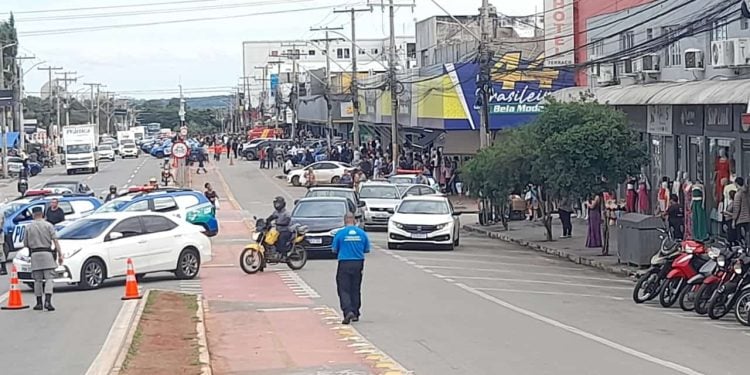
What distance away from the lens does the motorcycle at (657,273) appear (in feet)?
70.8

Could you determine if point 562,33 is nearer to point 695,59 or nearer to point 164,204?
point 695,59

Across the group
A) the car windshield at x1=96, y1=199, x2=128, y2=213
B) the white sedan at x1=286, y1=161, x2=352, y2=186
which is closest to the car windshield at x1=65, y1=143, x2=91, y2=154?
the white sedan at x1=286, y1=161, x2=352, y2=186

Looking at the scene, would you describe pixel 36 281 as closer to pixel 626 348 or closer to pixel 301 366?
pixel 301 366

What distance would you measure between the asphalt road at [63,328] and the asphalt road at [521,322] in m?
3.66

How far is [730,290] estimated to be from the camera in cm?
1975

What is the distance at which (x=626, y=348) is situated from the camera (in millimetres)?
15773

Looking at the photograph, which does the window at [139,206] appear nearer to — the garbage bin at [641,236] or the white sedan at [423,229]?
the white sedan at [423,229]

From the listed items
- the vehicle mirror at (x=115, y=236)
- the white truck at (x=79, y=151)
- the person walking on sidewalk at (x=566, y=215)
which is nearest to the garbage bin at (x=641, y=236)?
the person walking on sidewalk at (x=566, y=215)

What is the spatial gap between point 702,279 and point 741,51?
10563 mm

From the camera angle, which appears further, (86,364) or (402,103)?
(402,103)

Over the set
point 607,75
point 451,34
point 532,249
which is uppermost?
point 451,34

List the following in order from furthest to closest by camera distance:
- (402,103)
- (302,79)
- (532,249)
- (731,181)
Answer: (302,79)
(402,103)
(532,249)
(731,181)

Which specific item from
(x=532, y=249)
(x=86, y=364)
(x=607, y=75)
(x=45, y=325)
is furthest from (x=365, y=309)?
(x=607, y=75)

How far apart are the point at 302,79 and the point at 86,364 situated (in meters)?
130
